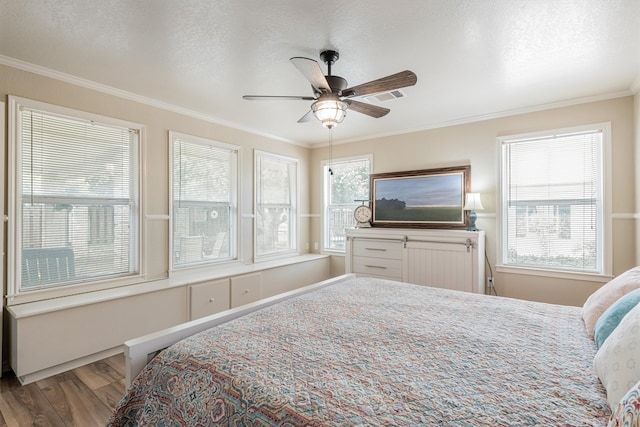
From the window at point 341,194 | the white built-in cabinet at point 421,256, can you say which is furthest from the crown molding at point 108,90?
the white built-in cabinet at point 421,256

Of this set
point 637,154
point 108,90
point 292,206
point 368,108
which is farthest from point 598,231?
point 108,90

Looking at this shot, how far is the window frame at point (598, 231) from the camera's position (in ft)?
10.4

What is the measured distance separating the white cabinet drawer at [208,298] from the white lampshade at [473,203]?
119 inches

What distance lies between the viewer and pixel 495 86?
2.99 metres

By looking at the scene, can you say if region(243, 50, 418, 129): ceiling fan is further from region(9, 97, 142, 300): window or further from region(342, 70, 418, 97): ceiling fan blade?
region(9, 97, 142, 300): window

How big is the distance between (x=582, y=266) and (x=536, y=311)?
77.4 inches

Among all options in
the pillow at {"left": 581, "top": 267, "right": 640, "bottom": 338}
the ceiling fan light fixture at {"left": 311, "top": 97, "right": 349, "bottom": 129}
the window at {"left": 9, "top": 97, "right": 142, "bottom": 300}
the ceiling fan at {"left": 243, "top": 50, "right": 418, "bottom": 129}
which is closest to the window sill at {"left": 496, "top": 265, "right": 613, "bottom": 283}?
the pillow at {"left": 581, "top": 267, "right": 640, "bottom": 338}

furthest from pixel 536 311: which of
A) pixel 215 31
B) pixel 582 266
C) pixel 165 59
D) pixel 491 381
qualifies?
pixel 165 59

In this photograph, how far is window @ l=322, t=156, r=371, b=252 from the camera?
16.4 feet

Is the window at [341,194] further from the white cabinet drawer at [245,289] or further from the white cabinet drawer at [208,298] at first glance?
Result: the white cabinet drawer at [208,298]

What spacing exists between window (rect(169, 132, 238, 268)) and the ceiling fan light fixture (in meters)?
2.15

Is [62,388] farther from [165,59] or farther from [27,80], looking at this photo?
[165,59]

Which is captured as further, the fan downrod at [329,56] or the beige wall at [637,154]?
the beige wall at [637,154]

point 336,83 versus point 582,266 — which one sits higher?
point 336,83
